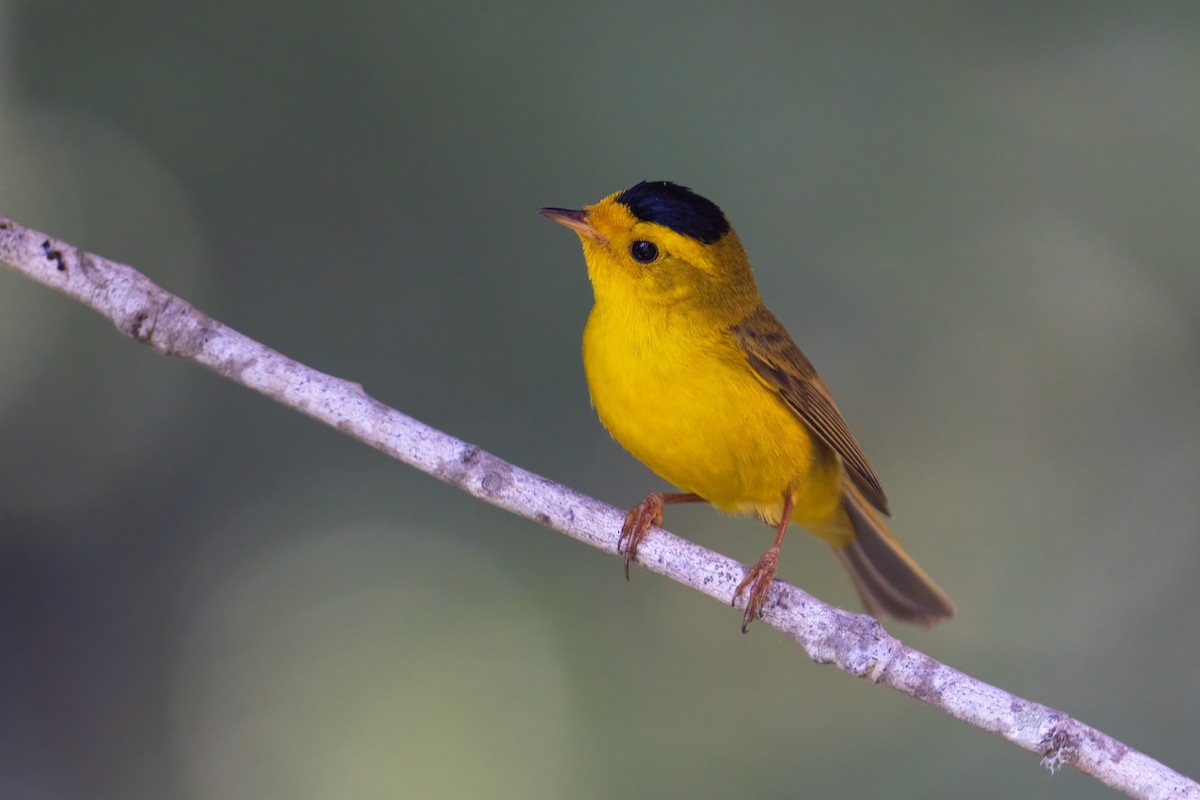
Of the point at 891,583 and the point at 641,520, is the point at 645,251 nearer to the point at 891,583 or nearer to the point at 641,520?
the point at 641,520

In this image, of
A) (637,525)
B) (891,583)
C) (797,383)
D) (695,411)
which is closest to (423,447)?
(637,525)

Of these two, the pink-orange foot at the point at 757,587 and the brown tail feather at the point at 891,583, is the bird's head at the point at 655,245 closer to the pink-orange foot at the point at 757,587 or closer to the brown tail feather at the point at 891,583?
the pink-orange foot at the point at 757,587

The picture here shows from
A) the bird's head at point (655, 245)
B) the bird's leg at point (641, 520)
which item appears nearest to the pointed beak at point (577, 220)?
the bird's head at point (655, 245)

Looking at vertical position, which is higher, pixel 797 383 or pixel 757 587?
pixel 797 383

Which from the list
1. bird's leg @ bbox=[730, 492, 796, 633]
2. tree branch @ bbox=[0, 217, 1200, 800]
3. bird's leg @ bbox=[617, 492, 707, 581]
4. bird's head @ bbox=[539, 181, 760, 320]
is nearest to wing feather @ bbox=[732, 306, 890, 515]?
bird's head @ bbox=[539, 181, 760, 320]

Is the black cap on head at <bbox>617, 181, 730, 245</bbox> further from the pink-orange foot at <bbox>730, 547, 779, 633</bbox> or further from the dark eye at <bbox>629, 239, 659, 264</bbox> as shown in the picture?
the pink-orange foot at <bbox>730, 547, 779, 633</bbox>
